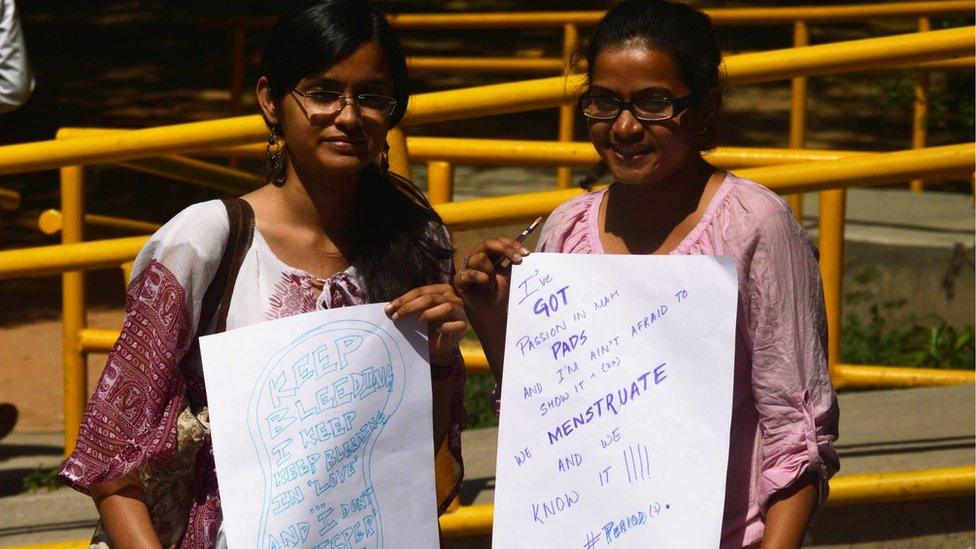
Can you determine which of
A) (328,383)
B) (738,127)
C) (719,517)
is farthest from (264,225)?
(738,127)

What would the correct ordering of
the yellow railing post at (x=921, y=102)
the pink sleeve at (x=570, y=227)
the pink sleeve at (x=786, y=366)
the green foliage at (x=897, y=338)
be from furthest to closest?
the yellow railing post at (x=921, y=102) → the green foliage at (x=897, y=338) → the pink sleeve at (x=570, y=227) → the pink sleeve at (x=786, y=366)

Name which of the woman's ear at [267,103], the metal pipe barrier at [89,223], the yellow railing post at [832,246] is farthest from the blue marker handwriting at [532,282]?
the metal pipe barrier at [89,223]

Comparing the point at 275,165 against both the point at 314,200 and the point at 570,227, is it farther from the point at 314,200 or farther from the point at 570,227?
the point at 570,227

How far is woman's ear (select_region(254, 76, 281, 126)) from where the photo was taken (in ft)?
7.79

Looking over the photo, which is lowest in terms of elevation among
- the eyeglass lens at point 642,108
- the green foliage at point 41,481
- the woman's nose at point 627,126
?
the green foliage at point 41,481

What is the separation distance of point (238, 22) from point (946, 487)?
19.8ft

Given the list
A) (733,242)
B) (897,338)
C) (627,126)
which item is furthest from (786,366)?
(897,338)

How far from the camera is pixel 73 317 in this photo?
15.7 feet

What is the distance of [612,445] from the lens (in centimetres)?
223

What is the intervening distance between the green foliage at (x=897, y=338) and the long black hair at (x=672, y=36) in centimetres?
400

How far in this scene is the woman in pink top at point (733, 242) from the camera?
2.20 metres

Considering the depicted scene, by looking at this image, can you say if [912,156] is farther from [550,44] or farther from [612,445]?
[550,44]

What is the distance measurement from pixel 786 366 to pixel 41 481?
12.1 feet

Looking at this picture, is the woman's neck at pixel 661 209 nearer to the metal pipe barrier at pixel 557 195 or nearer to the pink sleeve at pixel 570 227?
the pink sleeve at pixel 570 227
